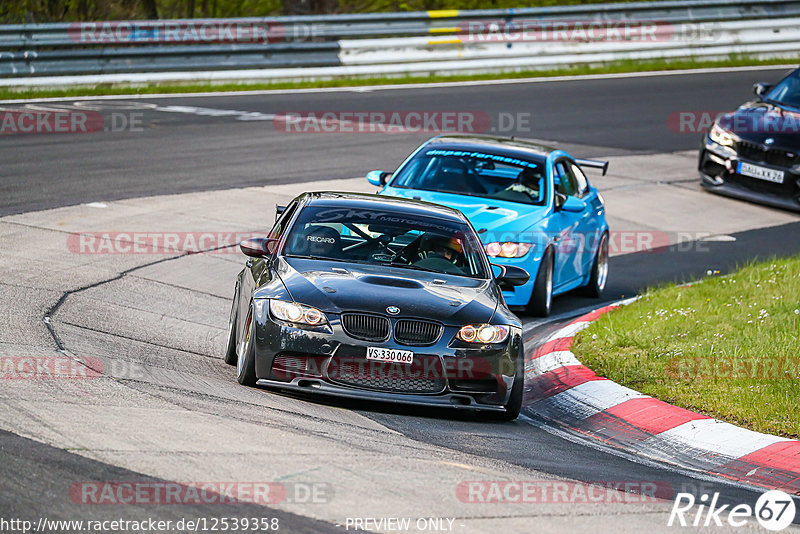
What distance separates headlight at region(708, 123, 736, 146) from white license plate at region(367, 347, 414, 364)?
469 inches

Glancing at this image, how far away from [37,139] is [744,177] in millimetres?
10790

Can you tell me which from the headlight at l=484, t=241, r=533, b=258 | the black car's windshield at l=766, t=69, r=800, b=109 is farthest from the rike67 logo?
the black car's windshield at l=766, t=69, r=800, b=109

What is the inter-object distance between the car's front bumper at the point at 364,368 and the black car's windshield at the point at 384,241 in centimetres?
104

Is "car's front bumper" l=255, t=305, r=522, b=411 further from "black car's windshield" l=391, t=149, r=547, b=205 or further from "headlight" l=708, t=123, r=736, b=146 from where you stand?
"headlight" l=708, t=123, r=736, b=146

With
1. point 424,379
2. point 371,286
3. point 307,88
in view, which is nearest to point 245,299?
point 371,286

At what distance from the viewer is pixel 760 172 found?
58.7 feet

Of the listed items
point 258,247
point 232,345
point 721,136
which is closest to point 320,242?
point 258,247

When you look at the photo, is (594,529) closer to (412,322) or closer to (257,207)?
(412,322)

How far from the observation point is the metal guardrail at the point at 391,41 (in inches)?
901

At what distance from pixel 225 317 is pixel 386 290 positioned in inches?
121

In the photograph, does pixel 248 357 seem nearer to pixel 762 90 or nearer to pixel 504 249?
pixel 504 249

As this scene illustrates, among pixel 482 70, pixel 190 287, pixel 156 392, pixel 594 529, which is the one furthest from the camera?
pixel 482 70

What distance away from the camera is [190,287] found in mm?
11398

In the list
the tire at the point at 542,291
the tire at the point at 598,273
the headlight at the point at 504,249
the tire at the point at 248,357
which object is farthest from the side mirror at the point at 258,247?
the tire at the point at 598,273
